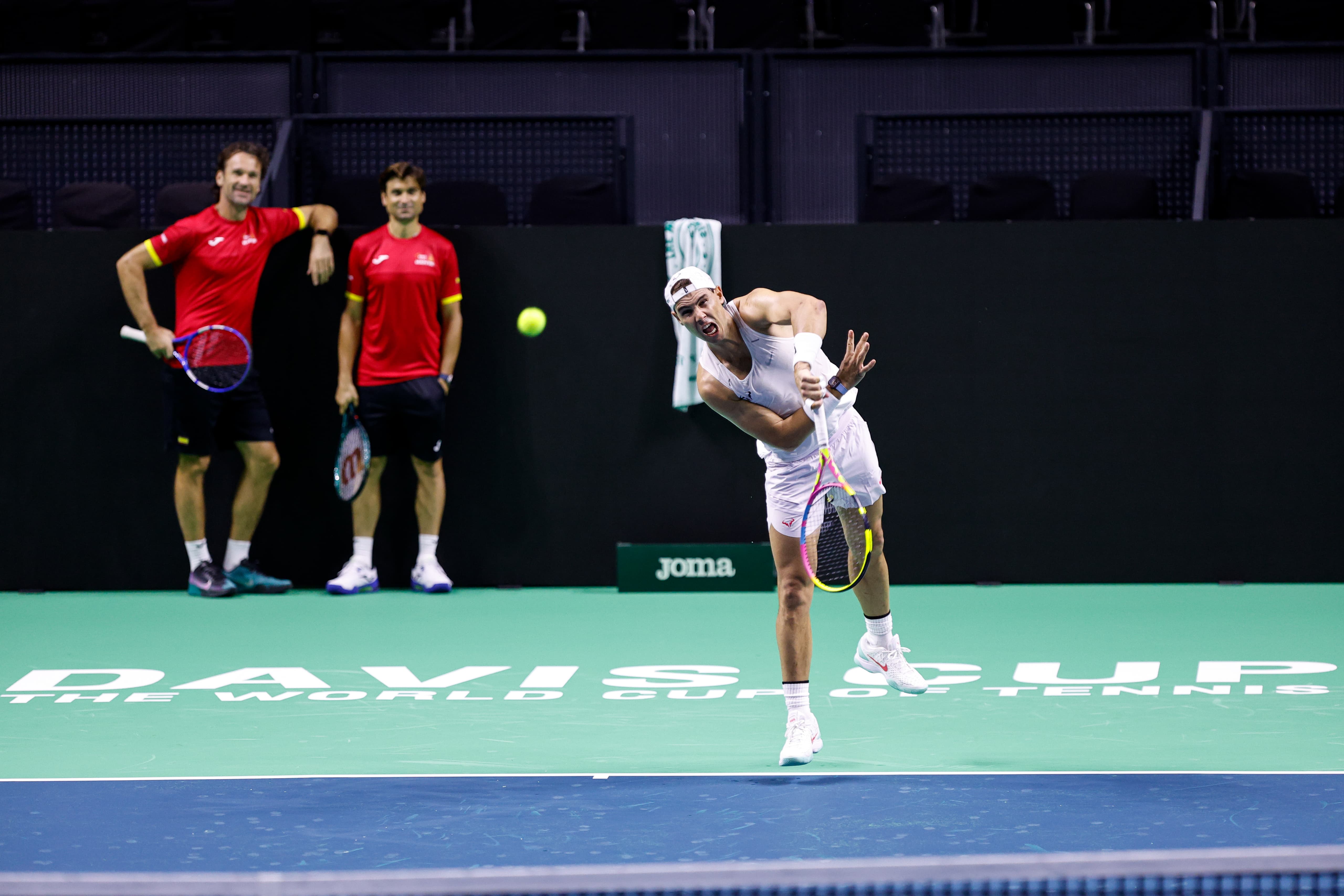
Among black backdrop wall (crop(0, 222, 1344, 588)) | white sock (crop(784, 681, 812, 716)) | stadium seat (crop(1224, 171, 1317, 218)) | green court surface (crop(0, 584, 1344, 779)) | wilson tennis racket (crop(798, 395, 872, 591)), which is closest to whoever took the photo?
wilson tennis racket (crop(798, 395, 872, 591))

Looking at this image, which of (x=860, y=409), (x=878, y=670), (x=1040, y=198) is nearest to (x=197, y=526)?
(x=860, y=409)

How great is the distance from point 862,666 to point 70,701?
266cm

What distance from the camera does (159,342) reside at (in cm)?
807

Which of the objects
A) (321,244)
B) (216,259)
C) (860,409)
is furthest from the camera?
(860,409)

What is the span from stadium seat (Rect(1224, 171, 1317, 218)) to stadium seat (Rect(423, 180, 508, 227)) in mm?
4078

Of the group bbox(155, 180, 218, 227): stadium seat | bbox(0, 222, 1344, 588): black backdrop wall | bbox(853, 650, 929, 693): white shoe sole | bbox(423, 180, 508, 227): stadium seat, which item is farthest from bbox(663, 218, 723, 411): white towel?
bbox(853, 650, 929, 693): white shoe sole

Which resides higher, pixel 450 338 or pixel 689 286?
pixel 689 286

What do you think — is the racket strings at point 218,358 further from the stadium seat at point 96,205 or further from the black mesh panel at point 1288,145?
the black mesh panel at point 1288,145

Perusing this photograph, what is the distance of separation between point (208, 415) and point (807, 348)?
484cm

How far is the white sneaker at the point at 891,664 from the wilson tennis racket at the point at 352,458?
3.72m

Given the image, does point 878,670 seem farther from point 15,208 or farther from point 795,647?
→ point 15,208

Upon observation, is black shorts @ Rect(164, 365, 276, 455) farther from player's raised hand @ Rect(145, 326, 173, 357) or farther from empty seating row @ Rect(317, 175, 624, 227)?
empty seating row @ Rect(317, 175, 624, 227)

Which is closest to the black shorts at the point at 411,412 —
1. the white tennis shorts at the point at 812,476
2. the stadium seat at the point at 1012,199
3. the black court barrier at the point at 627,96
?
the black court barrier at the point at 627,96

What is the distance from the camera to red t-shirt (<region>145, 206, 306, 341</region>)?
8.19 metres
